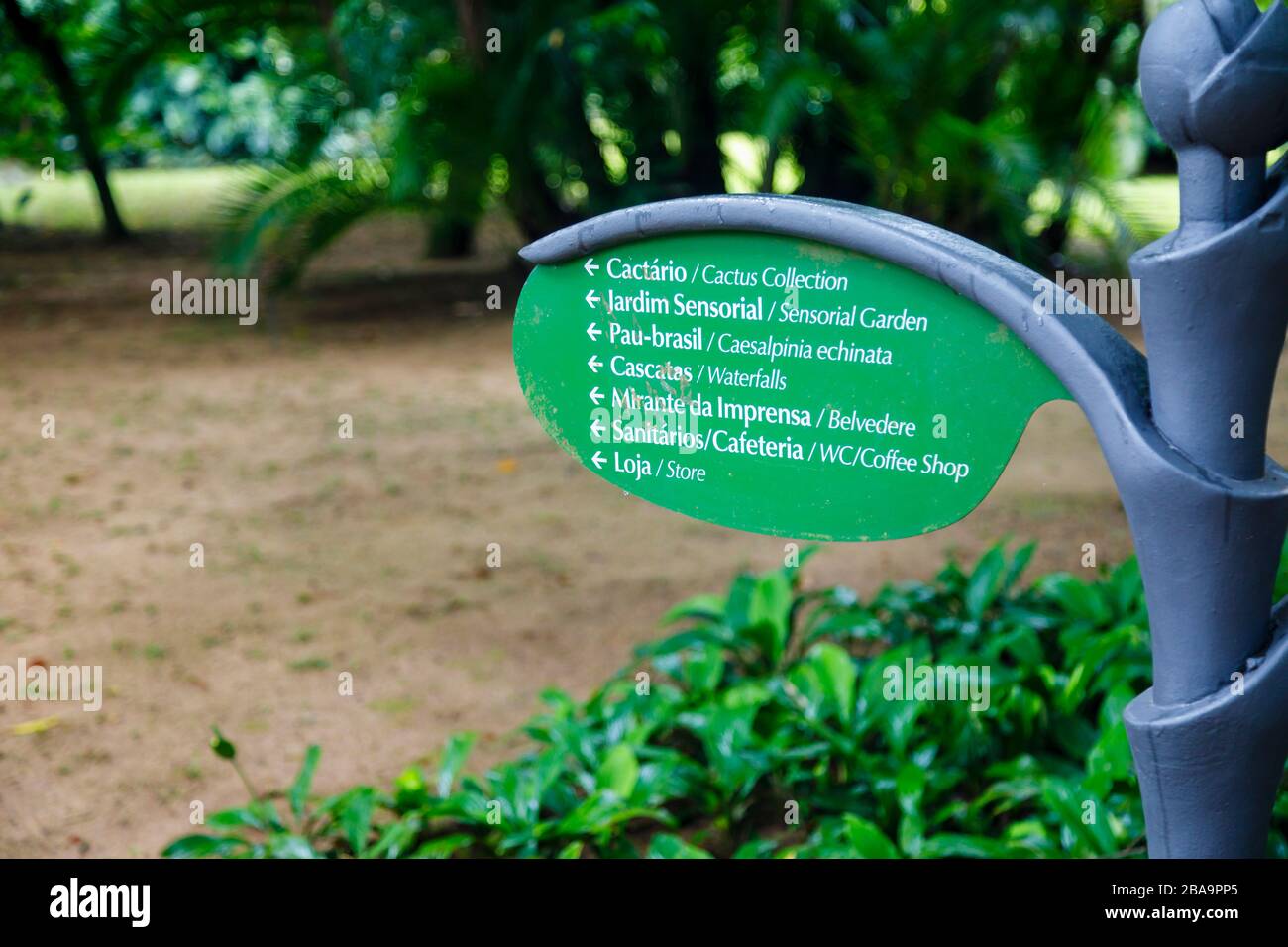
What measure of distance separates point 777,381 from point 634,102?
25.7ft

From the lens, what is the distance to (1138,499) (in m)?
1.48

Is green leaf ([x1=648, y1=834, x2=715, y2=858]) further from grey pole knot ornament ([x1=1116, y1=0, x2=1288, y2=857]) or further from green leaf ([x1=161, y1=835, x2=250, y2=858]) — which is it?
grey pole knot ornament ([x1=1116, y1=0, x2=1288, y2=857])

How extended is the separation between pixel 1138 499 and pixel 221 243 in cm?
670

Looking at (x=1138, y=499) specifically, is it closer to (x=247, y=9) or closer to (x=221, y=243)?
(x=221, y=243)

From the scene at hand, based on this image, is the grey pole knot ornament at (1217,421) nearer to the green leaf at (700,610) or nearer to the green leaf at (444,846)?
the green leaf at (444,846)

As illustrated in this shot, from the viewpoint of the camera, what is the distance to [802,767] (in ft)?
9.95

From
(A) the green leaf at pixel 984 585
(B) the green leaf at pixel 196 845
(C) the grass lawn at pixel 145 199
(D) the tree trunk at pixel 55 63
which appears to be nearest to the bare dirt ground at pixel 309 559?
(B) the green leaf at pixel 196 845

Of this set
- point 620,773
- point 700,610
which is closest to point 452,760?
point 620,773

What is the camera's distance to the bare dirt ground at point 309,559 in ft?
11.2

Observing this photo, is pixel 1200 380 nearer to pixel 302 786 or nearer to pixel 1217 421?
pixel 1217 421

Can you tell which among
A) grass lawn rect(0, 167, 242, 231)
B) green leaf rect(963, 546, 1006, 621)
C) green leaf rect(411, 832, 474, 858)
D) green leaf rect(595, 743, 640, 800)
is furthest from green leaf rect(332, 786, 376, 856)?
grass lawn rect(0, 167, 242, 231)

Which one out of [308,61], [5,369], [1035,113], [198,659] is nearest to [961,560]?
[198,659]

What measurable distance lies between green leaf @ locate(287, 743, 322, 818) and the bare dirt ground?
25cm

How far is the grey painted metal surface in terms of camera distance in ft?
4.58
